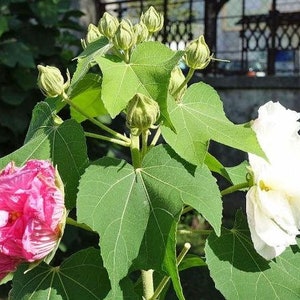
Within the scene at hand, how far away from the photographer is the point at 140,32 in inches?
28.2

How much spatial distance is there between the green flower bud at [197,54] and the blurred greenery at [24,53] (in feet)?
6.66

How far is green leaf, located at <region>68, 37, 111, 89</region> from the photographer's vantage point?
0.65 metres

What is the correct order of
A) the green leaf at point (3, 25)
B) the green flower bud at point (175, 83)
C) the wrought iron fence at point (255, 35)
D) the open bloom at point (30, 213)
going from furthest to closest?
the wrought iron fence at point (255, 35) → the green leaf at point (3, 25) → the green flower bud at point (175, 83) → the open bloom at point (30, 213)

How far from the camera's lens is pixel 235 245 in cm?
68

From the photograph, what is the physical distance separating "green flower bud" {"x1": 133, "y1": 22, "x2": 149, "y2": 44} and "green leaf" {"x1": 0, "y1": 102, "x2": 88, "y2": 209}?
0.11 m

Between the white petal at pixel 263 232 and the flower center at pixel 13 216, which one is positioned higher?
the flower center at pixel 13 216

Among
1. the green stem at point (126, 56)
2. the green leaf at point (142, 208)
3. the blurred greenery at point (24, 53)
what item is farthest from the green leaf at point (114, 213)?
the blurred greenery at point (24, 53)

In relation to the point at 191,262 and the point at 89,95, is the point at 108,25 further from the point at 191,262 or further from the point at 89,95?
the point at 191,262

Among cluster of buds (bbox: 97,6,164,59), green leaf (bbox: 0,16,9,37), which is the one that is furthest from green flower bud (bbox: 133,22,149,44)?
green leaf (bbox: 0,16,9,37)

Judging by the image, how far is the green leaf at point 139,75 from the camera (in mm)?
625

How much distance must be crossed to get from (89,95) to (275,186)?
22 cm

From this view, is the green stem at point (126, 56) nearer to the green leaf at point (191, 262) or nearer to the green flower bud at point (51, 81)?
the green flower bud at point (51, 81)

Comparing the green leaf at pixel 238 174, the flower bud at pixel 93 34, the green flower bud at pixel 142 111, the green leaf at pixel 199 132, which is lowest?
the green leaf at pixel 238 174

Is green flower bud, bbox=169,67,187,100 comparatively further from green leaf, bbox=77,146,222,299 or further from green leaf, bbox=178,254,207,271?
green leaf, bbox=178,254,207,271
